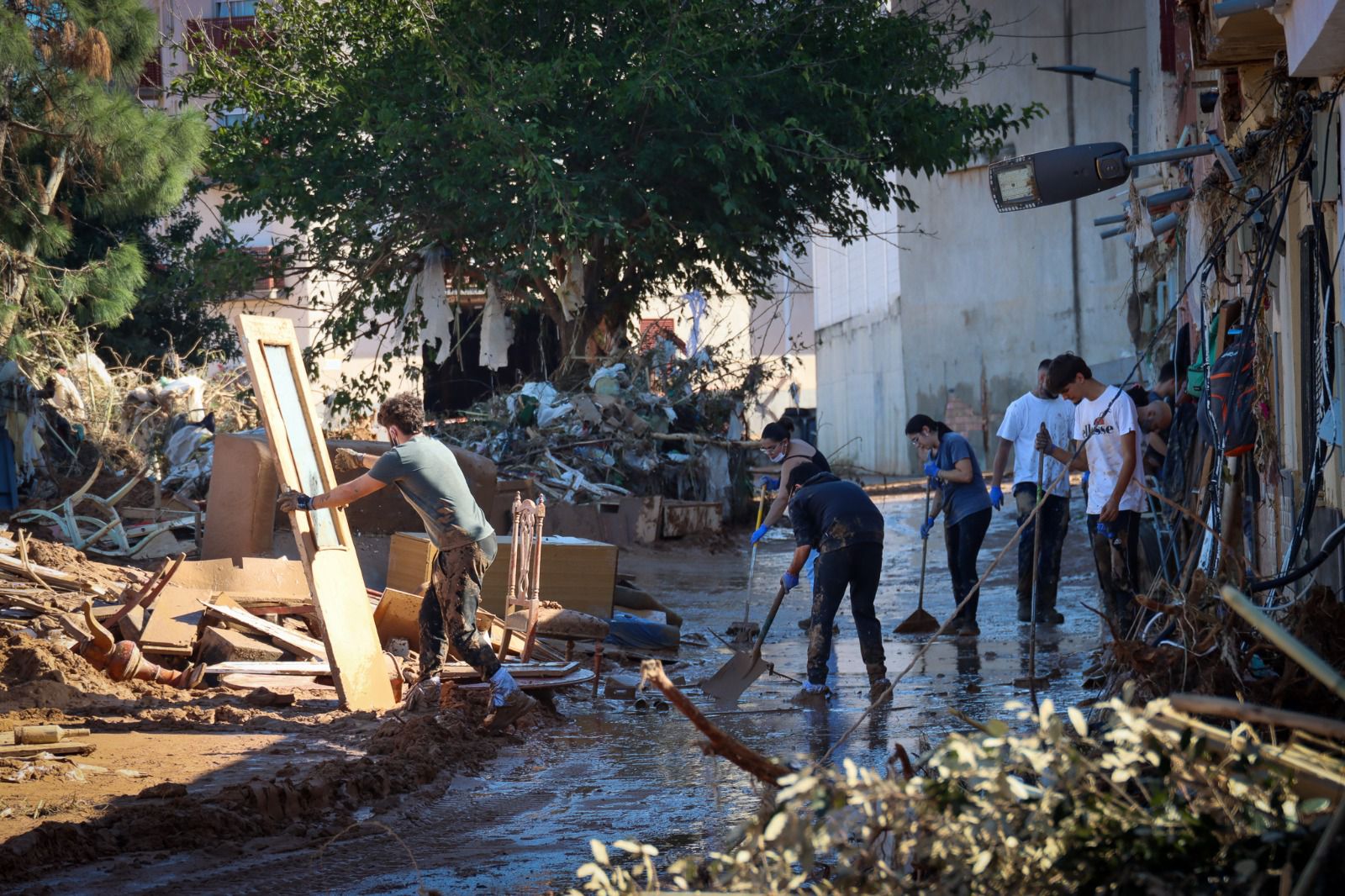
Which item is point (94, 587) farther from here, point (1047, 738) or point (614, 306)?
point (614, 306)

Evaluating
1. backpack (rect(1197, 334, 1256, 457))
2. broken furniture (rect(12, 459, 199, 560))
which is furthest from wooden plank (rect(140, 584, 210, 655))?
backpack (rect(1197, 334, 1256, 457))

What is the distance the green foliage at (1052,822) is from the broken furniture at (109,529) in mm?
10224

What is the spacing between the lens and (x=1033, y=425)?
1015 centimetres

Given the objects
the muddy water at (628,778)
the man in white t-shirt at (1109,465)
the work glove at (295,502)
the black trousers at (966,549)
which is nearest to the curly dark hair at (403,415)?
the work glove at (295,502)

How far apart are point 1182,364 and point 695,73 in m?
7.50

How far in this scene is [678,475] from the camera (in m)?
18.2

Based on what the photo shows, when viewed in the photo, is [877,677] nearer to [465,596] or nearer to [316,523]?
[465,596]

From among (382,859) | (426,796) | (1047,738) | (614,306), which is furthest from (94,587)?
(614,306)

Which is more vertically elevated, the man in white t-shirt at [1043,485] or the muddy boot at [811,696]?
the man in white t-shirt at [1043,485]

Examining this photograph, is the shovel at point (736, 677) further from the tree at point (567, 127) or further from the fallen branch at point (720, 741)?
the tree at point (567, 127)

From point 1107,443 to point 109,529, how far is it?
328 inches

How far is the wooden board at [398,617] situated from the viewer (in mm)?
9070

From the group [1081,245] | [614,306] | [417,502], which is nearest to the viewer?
[417,502]

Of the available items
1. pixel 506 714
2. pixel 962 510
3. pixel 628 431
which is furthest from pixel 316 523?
pixel 628 431
